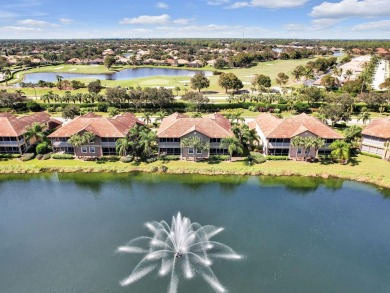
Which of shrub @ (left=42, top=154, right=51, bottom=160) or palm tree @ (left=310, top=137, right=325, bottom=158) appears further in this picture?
shrub @ (left=42, top=154, right=51, bottom=160)

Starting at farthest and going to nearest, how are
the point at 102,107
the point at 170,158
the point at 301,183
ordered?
the point at 102,107, the point at 170,158, the point at 301,183

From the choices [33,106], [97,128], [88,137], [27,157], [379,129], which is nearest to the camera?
[88,137]

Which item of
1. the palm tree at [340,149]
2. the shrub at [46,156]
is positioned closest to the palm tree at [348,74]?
the palm tree at [340,149]

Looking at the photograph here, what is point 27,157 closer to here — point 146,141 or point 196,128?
point 146,141

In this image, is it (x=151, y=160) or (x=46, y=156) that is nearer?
(x=151, y=160)

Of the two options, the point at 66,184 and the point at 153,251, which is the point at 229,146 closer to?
the point at 153,251

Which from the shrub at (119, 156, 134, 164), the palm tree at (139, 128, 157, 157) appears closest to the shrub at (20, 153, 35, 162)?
the shrub at (119, 156, 134, 164)

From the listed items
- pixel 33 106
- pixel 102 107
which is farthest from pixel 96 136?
pixel 33 106

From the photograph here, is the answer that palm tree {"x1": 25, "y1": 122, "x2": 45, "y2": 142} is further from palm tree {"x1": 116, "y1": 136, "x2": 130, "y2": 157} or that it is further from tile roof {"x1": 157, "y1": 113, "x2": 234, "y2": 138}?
tile roof {"x1": 157, "y1": 113, "x2": 234, "y2": 138}
